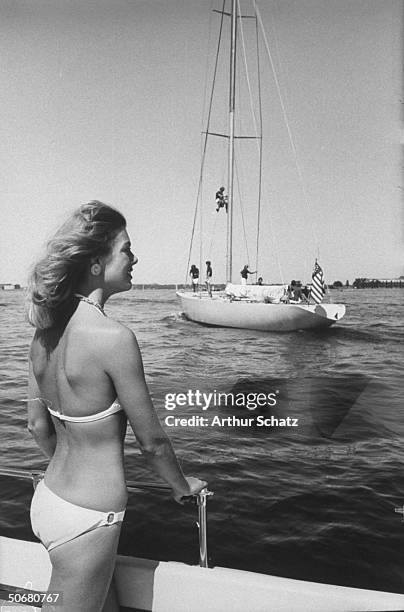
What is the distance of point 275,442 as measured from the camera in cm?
212

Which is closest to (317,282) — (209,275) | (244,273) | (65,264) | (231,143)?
(244,273)

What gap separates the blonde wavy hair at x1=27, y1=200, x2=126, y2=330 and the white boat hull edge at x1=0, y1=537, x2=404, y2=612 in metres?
0.43

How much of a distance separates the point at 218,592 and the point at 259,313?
168 centimetres

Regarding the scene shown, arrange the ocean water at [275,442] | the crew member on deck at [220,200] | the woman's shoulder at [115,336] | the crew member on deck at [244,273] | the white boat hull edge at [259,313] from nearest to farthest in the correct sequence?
1. the woman's shoulder at [115,336]
2. the ocean water at [275,442]
3. the crew member on deck at [220,200]
4. the crew member on deck at [244,273]
5. the white boat hull edge at [259,313]

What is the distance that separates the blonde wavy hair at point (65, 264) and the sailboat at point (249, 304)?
1341mm

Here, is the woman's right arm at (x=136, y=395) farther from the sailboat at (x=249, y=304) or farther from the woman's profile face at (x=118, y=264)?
the sailboat at (x=249, y=304)

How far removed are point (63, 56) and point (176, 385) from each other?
1.26 m

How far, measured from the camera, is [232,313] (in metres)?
2.36

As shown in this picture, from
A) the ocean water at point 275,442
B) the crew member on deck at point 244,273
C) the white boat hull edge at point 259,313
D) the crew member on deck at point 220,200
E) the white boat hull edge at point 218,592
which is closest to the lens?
the white boat hull edge at point 218,592

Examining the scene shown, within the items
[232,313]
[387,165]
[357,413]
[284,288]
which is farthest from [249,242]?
[357,413]

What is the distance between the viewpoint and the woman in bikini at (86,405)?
0.59m

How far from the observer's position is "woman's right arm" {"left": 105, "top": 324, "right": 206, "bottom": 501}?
579 mm

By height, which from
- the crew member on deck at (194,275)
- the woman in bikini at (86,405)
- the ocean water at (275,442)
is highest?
the crew member on deck at (194,275)

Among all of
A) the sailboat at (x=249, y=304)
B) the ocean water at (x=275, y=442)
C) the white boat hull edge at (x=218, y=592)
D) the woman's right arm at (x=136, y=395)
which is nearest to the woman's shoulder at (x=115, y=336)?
the woman's right arm at (x=136, y=395)
